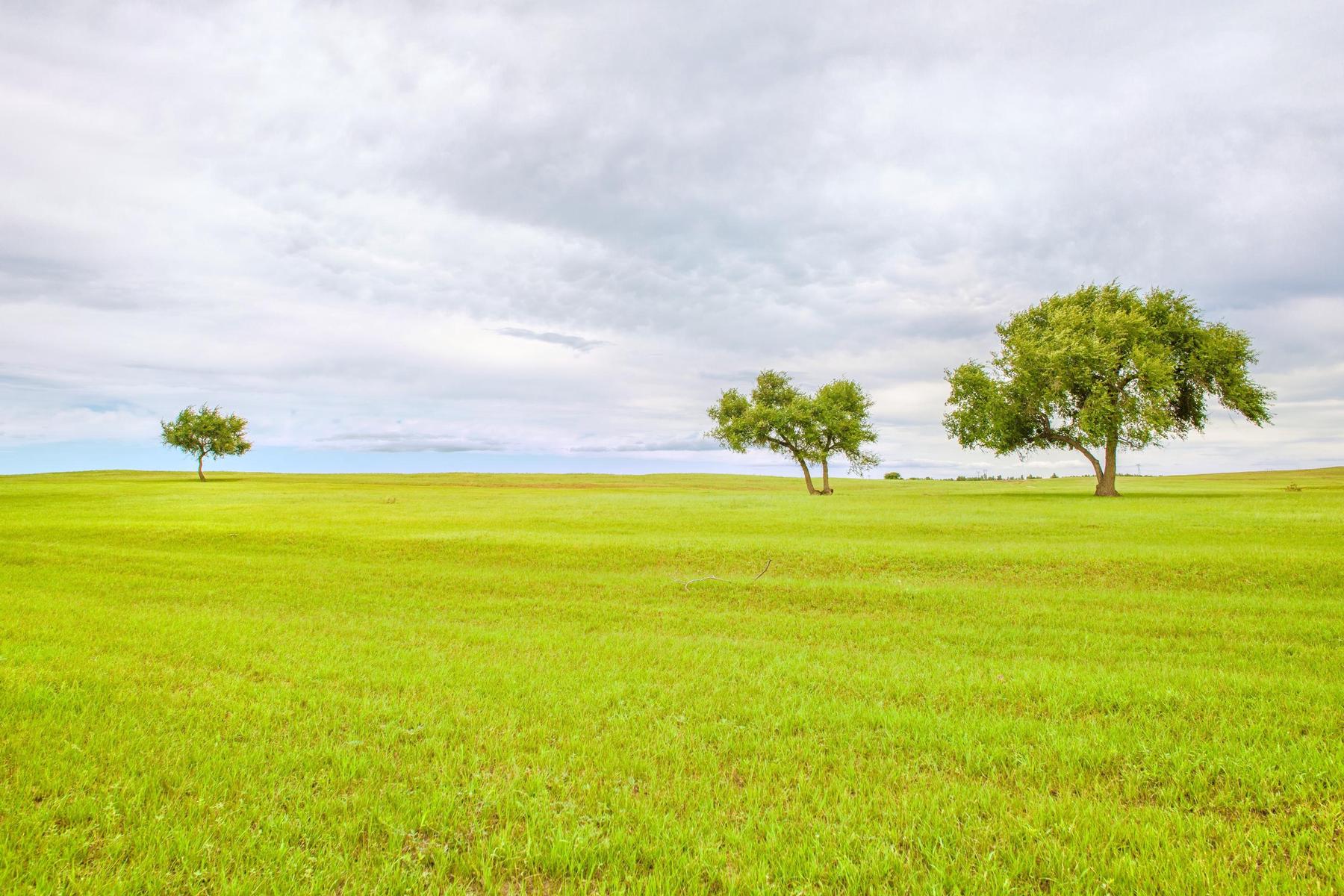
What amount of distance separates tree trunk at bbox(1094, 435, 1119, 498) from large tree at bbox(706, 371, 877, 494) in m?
19.7

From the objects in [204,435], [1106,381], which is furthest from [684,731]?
[204,435]

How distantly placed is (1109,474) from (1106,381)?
22.4 feet

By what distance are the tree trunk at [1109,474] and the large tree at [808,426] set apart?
19.7 meters

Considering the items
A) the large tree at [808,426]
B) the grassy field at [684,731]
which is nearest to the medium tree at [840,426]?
the large tree at [808,426]

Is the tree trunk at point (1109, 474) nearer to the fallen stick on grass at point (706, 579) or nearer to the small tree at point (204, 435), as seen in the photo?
the fallen stick on grass at point (706, 579)

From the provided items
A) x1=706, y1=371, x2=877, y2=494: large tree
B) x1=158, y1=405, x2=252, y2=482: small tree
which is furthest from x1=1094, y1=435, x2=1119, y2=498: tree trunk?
x1=158, y1=405, x2=252, y2=482: small tree

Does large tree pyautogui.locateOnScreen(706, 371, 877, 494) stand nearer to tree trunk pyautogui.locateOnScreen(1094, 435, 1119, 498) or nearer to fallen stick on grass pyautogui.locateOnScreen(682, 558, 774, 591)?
tree trunk pyautogui.locateOnScreen(1094, 435, 1119, 498)

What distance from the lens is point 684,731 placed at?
22.7ft

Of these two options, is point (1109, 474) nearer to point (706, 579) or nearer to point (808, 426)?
point (808, 426)

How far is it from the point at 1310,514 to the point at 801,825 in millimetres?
32360

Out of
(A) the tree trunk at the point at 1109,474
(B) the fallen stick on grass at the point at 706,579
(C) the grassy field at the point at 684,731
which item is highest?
(A) the tree trunk at the point at 1109,474

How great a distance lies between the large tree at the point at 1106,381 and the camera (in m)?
42.7

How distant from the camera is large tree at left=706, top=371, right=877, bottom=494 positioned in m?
60.4

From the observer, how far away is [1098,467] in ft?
152
